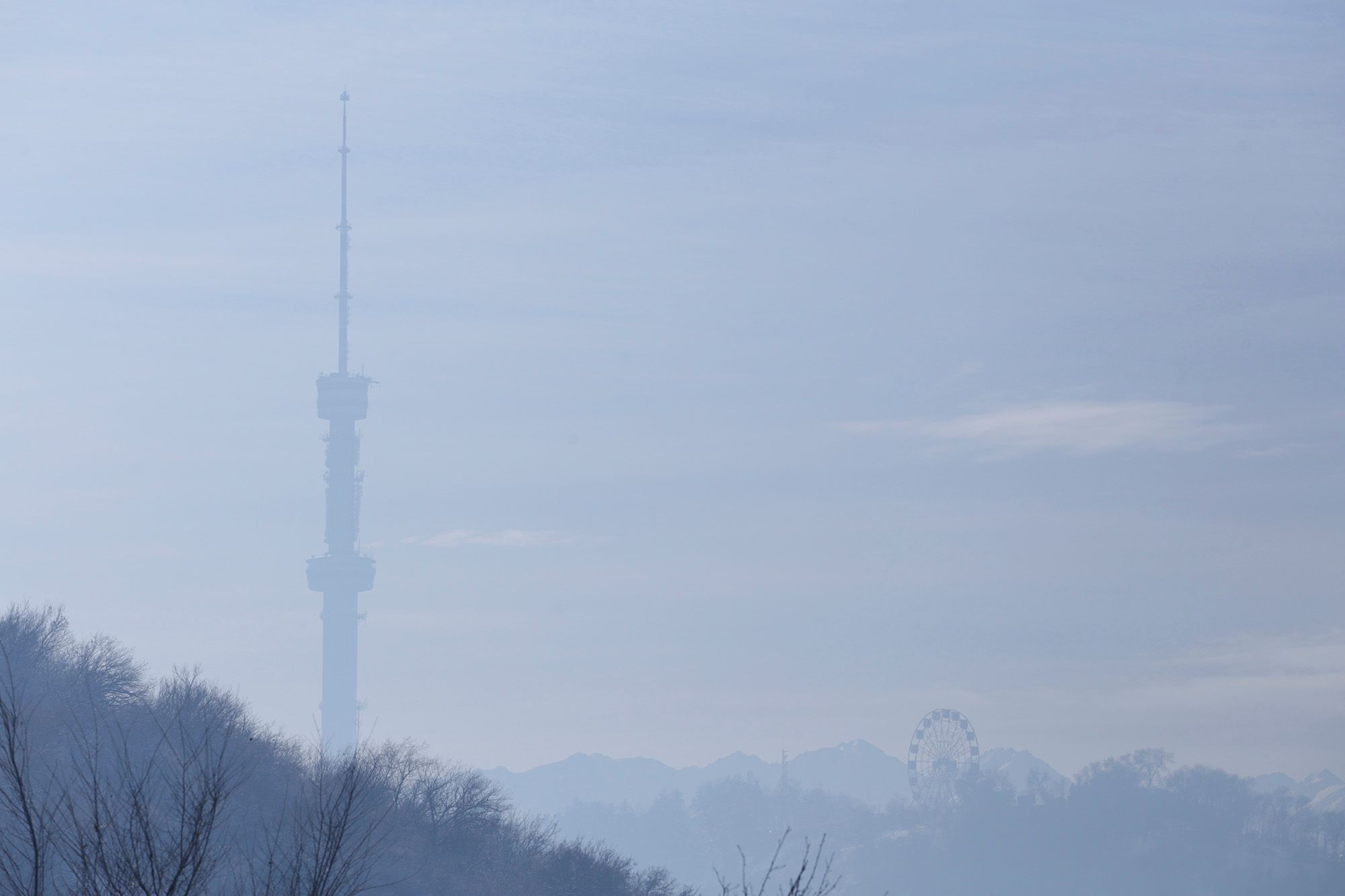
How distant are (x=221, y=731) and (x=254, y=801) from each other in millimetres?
3251

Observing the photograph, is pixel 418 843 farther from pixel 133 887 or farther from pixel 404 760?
pixel 133 887

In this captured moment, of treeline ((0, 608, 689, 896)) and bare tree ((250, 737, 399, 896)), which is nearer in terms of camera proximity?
bare tree ((250, 737, 399, 896))

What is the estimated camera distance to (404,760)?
8844 cm

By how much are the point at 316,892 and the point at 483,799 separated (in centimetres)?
7155

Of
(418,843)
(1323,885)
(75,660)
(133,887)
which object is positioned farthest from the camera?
(1323,885)

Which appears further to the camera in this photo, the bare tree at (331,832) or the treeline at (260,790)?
the treeline at (260,790)

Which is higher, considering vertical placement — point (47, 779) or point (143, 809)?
point (47, 779)

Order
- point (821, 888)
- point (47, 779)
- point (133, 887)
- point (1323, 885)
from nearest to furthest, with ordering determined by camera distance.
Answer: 1. point (133, 887)
2. point (821, 888)
3. point (47, 779)
4. point (1323, 885)

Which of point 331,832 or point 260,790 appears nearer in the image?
Answer: point 331,832

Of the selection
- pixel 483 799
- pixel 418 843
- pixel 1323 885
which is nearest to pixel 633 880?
pixel 483 799

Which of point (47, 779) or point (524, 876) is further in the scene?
point (524, 876)

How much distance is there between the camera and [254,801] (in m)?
67.2

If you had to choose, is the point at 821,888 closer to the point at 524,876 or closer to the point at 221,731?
the point at 221,731

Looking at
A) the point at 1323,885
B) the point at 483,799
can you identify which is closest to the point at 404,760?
the point at 483,799
